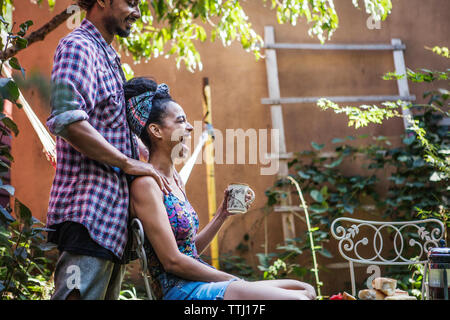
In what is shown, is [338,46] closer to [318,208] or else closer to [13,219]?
[318,208]

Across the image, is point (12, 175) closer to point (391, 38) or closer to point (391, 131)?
point (391, 131)

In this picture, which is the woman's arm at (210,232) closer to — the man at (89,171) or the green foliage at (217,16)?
the man at (89,171)

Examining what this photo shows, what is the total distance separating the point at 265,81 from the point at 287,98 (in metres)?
0.25

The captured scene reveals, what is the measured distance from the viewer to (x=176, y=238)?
139 cm

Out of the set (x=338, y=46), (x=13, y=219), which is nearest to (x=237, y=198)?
(x=13, y=219)

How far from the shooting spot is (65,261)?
117 cm

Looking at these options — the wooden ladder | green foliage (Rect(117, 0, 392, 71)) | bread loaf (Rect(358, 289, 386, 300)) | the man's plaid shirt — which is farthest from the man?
the wooden ladder

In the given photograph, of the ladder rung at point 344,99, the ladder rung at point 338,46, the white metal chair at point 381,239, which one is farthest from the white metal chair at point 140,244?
the ladder rung at point 338,46

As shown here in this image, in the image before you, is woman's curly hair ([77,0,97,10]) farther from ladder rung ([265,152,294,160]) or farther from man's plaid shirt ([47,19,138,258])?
ladder rung ([265,152,294,160])

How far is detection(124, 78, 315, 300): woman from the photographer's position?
125 cm

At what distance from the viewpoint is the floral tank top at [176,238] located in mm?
1336

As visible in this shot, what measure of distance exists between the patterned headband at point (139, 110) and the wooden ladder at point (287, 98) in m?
2.27

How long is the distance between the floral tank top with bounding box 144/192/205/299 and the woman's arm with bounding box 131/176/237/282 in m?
0.07
